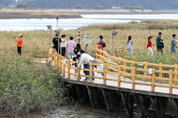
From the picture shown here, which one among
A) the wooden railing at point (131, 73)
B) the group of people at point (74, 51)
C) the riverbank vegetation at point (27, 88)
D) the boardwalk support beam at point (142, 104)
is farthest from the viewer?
the group of people at point (74, 51)

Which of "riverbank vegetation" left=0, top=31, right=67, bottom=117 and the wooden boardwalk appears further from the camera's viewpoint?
"riverbank vegetation" left=0, top=31, right=67, bottom=117

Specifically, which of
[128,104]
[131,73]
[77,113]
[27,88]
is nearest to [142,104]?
[128,104]

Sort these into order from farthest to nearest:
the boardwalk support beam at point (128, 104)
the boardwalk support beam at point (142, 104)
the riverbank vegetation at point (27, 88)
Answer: the boardwalk support beam at point (128, 104) < the riverbank vegetation at point (27, 88) < the boardwalk support beam at point (142, 104)

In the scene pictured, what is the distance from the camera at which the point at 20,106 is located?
50.6 ft

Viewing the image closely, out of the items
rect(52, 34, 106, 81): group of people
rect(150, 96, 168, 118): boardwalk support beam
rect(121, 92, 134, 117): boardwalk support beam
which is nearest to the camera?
rect(150, 96, 168, 118): boardwalk support beam

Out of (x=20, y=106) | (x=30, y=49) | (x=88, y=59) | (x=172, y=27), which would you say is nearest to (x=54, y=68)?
(x=88, y=59)

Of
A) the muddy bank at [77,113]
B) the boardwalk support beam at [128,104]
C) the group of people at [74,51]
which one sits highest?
the group of people at [74,51]

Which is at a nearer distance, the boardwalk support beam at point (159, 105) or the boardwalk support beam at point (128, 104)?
the boardwalk support beam at point (159, 105)

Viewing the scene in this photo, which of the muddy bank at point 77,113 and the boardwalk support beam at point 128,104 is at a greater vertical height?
the boardwalk support beam at point 128,104

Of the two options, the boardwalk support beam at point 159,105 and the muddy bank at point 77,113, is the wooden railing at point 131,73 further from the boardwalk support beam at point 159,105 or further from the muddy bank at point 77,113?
the muddy bank at point 77,113

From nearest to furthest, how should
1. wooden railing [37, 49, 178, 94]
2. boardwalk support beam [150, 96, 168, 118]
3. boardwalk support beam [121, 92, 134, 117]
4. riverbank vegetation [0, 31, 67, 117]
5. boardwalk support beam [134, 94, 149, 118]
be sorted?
wooden railing [37, 49, 178, 94]
boardwalk support beam [150, 96, 168, 118]
boardwalk support beam [134, 94, 149, 118]
riverbank vegetation [0, 31, 67, 117]
boardwalk support beam [121, 92, 134, 117]

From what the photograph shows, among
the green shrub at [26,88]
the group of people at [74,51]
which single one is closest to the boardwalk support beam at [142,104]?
the group of people at [74,51]

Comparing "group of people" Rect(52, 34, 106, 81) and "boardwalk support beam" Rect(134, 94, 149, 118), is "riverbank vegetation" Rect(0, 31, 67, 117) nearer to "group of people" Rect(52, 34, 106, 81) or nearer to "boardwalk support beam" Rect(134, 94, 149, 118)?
"group of people" Rect(52, 34, 106, 81)

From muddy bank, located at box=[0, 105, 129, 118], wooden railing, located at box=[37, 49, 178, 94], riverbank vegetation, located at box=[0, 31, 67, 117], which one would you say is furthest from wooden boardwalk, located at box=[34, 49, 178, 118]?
riverbank vegetation, located at box=[0, 31, 67, 117]
